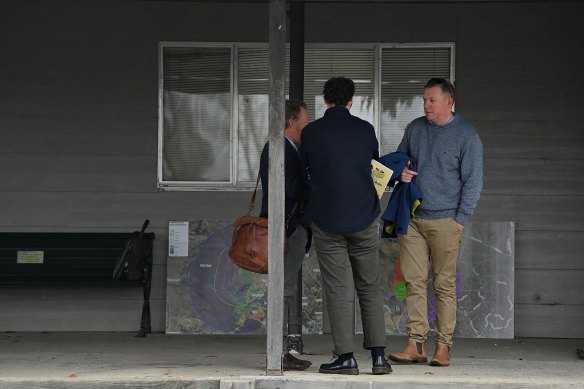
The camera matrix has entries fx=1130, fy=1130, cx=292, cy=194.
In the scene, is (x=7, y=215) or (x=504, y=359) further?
(x=7, y=215)

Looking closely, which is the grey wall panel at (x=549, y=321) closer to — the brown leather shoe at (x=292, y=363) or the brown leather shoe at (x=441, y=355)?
the brown leather shoe at (x=441, y=355)

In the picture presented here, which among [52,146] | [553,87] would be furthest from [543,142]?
[52,146]

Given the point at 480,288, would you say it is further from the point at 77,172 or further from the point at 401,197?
the point at 77,172

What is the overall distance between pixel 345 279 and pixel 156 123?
3417mm

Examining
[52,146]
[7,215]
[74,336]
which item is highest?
[52,146]

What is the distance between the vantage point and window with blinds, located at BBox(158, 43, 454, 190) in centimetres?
1046

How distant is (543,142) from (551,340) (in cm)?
180

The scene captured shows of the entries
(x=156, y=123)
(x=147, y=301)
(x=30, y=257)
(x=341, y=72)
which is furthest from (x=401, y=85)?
(x=30, y=257)

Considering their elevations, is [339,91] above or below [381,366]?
above

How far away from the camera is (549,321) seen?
10.3 m

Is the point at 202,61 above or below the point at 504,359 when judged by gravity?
above

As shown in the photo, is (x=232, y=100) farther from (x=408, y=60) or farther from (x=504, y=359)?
(x=504, y=359)

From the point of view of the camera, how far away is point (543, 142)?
10.4 meters

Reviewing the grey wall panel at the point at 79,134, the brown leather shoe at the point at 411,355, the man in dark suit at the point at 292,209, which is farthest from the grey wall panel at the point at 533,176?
the grey wall panel at the point at 79,134
